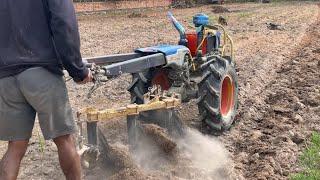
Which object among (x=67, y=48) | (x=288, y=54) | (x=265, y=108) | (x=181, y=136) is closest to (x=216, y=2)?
(x=288, y=54)

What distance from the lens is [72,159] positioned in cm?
407

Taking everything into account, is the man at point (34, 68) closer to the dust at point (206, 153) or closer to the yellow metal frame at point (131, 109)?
the yellow metal frame at point (131, 109)

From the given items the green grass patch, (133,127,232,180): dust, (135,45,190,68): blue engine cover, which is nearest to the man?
(133,127,232,180): dust

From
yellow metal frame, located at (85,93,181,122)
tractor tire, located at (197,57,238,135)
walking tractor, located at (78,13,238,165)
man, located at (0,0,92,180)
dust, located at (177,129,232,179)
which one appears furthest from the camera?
tractor tire, located at (197,57,238,135)

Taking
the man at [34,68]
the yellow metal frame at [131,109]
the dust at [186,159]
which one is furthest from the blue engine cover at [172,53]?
the man at [34,68]

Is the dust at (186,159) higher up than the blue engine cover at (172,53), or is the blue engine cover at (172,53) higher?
the blue engine cover at (172,53)

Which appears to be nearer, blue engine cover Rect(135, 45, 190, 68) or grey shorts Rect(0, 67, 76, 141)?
grey shorts Rect(0, 67, 76, 141)

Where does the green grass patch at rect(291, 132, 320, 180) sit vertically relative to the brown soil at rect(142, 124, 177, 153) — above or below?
below

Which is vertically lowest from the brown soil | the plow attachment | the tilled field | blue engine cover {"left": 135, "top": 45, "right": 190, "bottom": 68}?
the tilled field

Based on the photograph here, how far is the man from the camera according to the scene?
375cm

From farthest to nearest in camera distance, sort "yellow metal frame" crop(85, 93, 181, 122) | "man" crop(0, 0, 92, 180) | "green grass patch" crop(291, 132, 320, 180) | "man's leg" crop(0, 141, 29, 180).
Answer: "green grass patch" crop(291, 132, 320, 180), "yellow metal frame" crop(85, 93, 181, 122), "man's leg" crop(0, 141, 29, 180), "man" crop(0, 0, 92, 180)

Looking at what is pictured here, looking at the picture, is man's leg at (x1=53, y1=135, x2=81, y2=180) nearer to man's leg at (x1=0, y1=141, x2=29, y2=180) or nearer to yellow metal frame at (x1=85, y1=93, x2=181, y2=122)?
man's leg at (x1=0, y1=141, x2=29, y2=180)

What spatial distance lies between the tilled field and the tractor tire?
0.16 meters

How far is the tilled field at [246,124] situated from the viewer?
5309 millimetres
